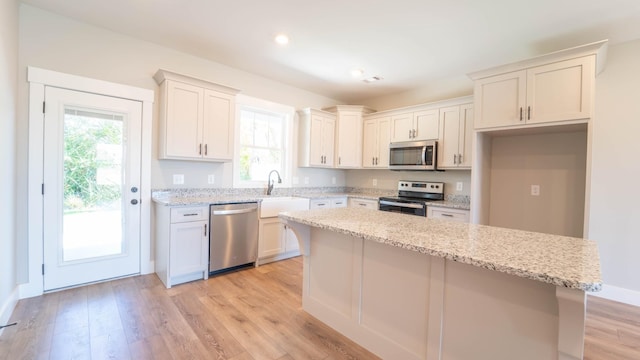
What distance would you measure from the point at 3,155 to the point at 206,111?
1.77 metres

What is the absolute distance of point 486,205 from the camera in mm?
3555

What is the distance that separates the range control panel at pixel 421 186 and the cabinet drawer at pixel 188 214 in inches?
121

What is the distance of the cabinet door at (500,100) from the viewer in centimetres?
290

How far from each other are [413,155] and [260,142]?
93.7 inches

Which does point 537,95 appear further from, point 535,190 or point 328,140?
point 328,140

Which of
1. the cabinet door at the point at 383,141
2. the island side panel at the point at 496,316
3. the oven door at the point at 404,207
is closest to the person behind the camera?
the island side panel at the point at 496,316

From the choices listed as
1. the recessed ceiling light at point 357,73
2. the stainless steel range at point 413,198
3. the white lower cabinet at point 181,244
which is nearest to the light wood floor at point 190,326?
the white lower cabinet at point 181,244

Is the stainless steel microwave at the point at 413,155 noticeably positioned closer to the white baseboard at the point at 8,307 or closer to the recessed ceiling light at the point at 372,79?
the recessed ceiling light at the point at 372,79

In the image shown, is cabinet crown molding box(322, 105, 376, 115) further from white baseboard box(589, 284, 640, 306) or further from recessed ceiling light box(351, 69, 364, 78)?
white baseboard box(589, 284, 640, 306)

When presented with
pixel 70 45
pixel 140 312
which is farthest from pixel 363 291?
pixel 70 45

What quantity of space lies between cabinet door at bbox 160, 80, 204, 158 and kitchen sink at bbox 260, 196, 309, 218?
102cm

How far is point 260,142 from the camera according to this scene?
14.4 feet

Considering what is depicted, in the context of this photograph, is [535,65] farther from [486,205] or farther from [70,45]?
[70,45]

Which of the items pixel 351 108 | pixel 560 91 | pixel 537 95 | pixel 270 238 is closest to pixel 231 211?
pixel 270 238
